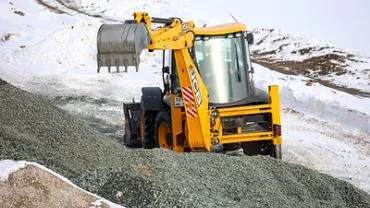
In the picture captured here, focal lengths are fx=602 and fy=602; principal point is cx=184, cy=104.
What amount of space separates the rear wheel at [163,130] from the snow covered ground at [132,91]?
93.6 inches

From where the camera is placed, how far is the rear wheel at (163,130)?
10945 mm

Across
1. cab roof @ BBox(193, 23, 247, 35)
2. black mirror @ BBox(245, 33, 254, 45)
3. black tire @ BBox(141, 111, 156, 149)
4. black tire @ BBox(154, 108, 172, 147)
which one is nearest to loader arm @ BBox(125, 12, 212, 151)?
cab roof @ BBox(193, 23, 247, 35)

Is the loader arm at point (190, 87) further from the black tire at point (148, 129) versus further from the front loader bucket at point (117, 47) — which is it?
the black tire at point (148, 129)

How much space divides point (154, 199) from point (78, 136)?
3007 millimetres

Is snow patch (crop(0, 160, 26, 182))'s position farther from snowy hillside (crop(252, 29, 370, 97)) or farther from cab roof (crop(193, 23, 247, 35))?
snowy hillside (crop(252, 29, 370, 97))

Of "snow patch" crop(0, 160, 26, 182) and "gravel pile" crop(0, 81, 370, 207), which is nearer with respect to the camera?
"snow patch" crop(0, 160, 26, 182)

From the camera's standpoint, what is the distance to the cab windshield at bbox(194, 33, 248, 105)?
1025 centimetres

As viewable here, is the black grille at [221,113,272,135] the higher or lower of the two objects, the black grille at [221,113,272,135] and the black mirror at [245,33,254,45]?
the lower

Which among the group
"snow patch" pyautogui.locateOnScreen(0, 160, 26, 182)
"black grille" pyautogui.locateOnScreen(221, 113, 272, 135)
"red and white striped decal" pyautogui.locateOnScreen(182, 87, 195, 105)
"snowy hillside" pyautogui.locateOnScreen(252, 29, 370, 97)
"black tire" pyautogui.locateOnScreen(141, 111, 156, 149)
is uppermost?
"snow patch" pyautogui.locateOnScreen(0, 160, 26, 182)

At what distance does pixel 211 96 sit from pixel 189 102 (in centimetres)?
64

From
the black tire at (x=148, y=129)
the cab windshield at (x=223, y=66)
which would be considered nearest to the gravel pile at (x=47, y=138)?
the cab windshield at (x=223, y=66)

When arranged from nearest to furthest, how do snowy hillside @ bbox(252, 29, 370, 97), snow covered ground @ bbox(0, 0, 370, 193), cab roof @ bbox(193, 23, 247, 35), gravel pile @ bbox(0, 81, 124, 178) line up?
gravel pile @ bbox(0, 81, 124, 178), cab roof @ bbox(193, 23, 247, 35), snow covered ground @ bbox(0, 0, 370, 193), snowy hillside @ bbox(252, 29, 370, 97)

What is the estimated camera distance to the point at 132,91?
744 inches

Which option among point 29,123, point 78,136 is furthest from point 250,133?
point 29,123
